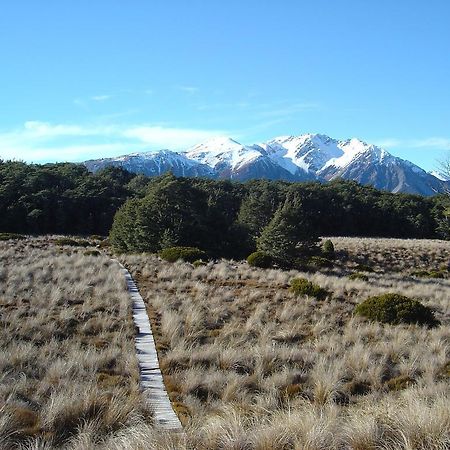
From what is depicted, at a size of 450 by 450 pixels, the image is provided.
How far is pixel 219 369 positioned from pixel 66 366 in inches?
101

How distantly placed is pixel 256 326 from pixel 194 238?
2296 cm

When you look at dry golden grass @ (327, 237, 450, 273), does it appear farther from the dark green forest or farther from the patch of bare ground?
the patch of bare ground

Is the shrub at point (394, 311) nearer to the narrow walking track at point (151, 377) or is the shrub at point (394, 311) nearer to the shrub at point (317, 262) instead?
the narrow walking track at point (151, 377)

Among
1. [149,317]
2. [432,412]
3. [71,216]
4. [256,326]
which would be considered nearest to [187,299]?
[149,317]

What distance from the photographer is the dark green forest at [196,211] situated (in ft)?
113

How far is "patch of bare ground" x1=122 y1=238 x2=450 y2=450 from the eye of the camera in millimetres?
4605

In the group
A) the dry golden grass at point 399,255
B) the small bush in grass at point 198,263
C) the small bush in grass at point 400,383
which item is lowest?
the dry golden grass at point 399,255

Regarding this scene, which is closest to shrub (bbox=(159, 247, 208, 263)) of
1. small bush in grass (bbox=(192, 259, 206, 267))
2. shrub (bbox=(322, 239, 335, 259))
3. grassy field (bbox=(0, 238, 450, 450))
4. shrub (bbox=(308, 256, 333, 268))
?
small bush in grass (bbox=(192, 259, 206, 267))

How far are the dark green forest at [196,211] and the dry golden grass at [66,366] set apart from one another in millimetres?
18134

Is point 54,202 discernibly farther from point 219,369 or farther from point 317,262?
point 219,369

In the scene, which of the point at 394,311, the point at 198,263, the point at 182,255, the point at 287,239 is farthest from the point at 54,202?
the point at 394,311

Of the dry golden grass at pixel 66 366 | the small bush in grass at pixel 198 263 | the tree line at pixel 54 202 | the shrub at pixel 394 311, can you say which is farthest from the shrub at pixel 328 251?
the tree line at pixel 54 202

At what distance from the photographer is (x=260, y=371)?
834 cm

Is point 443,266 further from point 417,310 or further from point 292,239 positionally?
point 417,310
